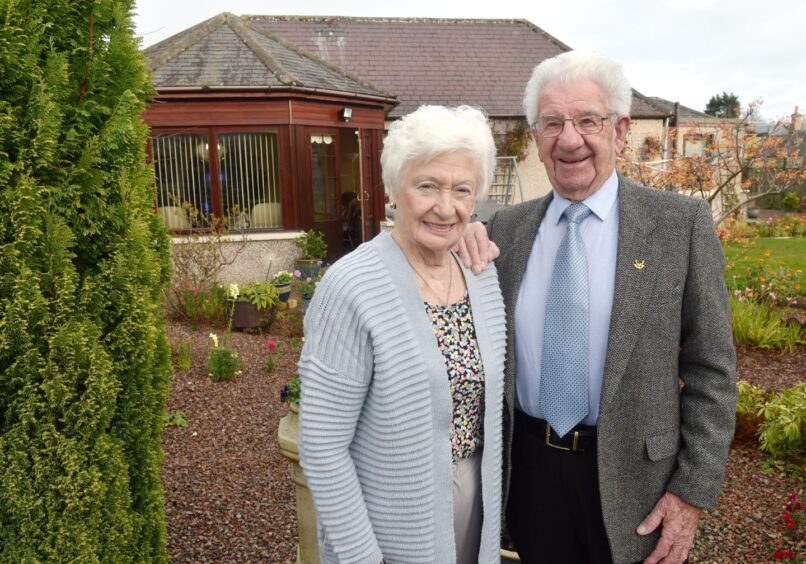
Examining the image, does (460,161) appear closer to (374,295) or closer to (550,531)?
(374,295)

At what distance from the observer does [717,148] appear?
7.93 metres

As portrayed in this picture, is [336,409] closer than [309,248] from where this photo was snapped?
Yes

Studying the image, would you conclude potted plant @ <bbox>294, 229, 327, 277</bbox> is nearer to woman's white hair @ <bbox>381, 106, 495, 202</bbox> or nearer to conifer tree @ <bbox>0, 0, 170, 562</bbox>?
conifer tree @ <bbox>0, 0, 170, 562</bbox>

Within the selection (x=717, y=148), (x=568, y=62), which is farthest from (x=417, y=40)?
(x=568, y=62)

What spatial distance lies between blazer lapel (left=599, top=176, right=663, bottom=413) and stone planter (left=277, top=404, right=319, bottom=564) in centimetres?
149

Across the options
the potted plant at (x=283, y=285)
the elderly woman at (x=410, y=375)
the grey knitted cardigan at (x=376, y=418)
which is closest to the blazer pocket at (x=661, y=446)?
the elderly woman at (x=410, y=375)

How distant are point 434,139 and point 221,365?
468 centimetres

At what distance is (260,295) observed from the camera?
812 cm

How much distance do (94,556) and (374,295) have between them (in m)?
1.20

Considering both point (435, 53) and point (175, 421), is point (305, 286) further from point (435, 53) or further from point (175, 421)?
point (435, 53)

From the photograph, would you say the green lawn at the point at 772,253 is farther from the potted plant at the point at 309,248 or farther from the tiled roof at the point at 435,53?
the potted plant at the point at 309,248

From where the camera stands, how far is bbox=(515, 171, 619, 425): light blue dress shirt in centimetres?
202

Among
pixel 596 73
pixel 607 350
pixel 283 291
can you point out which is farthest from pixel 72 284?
pixel 283 291

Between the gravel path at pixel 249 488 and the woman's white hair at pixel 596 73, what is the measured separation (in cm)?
254
